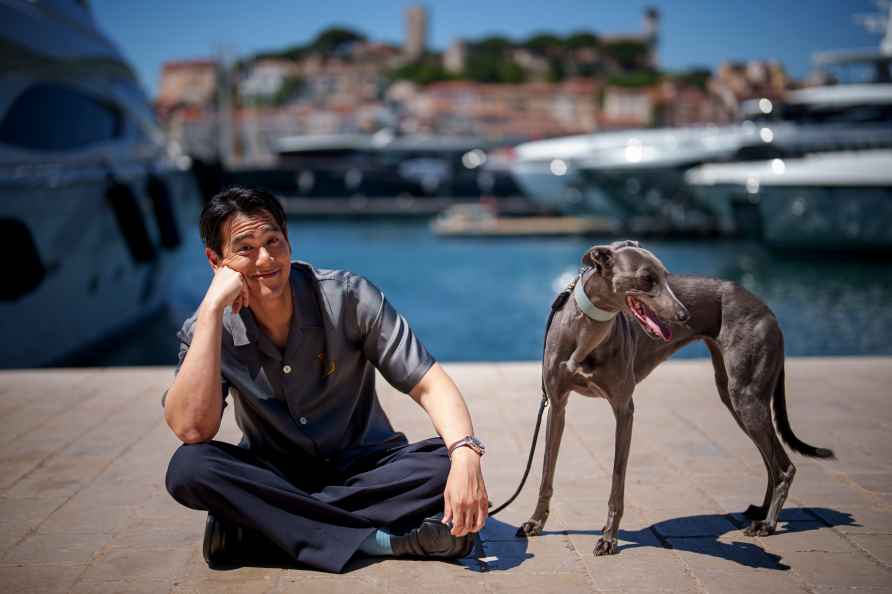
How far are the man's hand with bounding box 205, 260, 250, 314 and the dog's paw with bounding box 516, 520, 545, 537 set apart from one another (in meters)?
1.29

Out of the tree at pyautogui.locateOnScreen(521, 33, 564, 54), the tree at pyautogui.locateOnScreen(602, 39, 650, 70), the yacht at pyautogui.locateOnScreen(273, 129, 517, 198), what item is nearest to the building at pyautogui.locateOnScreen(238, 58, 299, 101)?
the tree at pyautogui.locateOnScreen(521, 33, 564, 54)

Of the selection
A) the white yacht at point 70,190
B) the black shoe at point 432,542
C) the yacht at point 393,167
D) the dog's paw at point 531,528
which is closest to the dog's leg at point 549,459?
the dog's paw at point 531,528

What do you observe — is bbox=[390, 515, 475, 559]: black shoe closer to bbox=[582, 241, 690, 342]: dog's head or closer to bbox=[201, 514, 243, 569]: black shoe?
bbox=[201, 514, 243, 569]: black shoe

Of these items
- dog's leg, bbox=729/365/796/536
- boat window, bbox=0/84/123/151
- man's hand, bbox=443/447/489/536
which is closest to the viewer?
man's hand, bbox=443/447/489/536

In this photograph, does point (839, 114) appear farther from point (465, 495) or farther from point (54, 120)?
point (465, 495)

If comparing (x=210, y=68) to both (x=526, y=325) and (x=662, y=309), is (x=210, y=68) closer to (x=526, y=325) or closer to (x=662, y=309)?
(x=526, y=325)

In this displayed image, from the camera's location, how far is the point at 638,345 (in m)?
3.31

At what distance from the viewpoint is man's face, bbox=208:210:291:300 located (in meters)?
2.85

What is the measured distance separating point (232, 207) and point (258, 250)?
156 millimetres

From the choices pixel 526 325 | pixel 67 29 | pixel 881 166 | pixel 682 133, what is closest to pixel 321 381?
pixel 67 29

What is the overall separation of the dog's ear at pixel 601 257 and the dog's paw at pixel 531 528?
993mm

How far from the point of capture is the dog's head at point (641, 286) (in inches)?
110

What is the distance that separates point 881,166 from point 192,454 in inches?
968

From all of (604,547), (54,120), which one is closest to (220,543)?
(604,547)
